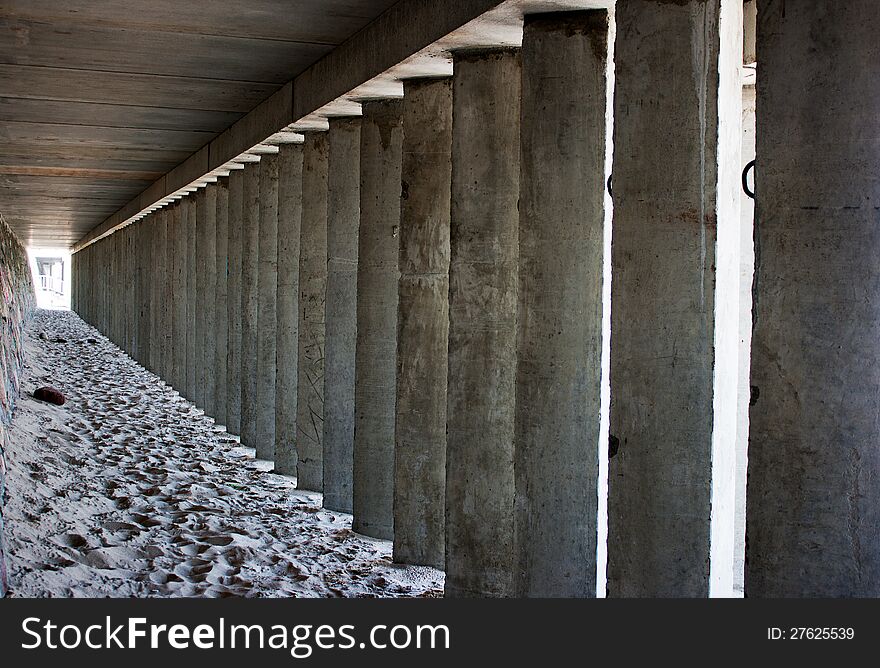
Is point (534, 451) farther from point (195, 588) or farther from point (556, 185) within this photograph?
point (195, 588)

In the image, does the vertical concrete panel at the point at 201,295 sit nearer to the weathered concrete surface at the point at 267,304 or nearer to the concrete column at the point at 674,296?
the weathered concrete surface at the point at 267,304

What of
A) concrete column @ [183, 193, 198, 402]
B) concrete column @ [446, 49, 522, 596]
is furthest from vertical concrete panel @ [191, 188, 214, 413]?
concrete column @ [446, 49, 522, 596]

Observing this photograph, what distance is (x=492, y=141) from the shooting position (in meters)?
6.16

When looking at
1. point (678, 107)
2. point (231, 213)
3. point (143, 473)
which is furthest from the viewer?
point (231, 213)

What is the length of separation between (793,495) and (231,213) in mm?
9883

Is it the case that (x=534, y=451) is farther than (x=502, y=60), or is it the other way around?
(x=502, y=60)

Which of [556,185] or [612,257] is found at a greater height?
[556,185]

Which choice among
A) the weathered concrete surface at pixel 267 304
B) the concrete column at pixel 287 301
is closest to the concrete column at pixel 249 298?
the weathered concrete surface at pixel 267 304

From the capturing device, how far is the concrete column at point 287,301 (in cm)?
1033

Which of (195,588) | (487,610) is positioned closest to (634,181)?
(487,610)

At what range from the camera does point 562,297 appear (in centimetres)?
544

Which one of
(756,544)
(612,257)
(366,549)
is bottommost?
(366,549)

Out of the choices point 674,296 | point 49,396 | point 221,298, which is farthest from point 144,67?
point 674,296

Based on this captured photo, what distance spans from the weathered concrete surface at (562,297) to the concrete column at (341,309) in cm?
331
